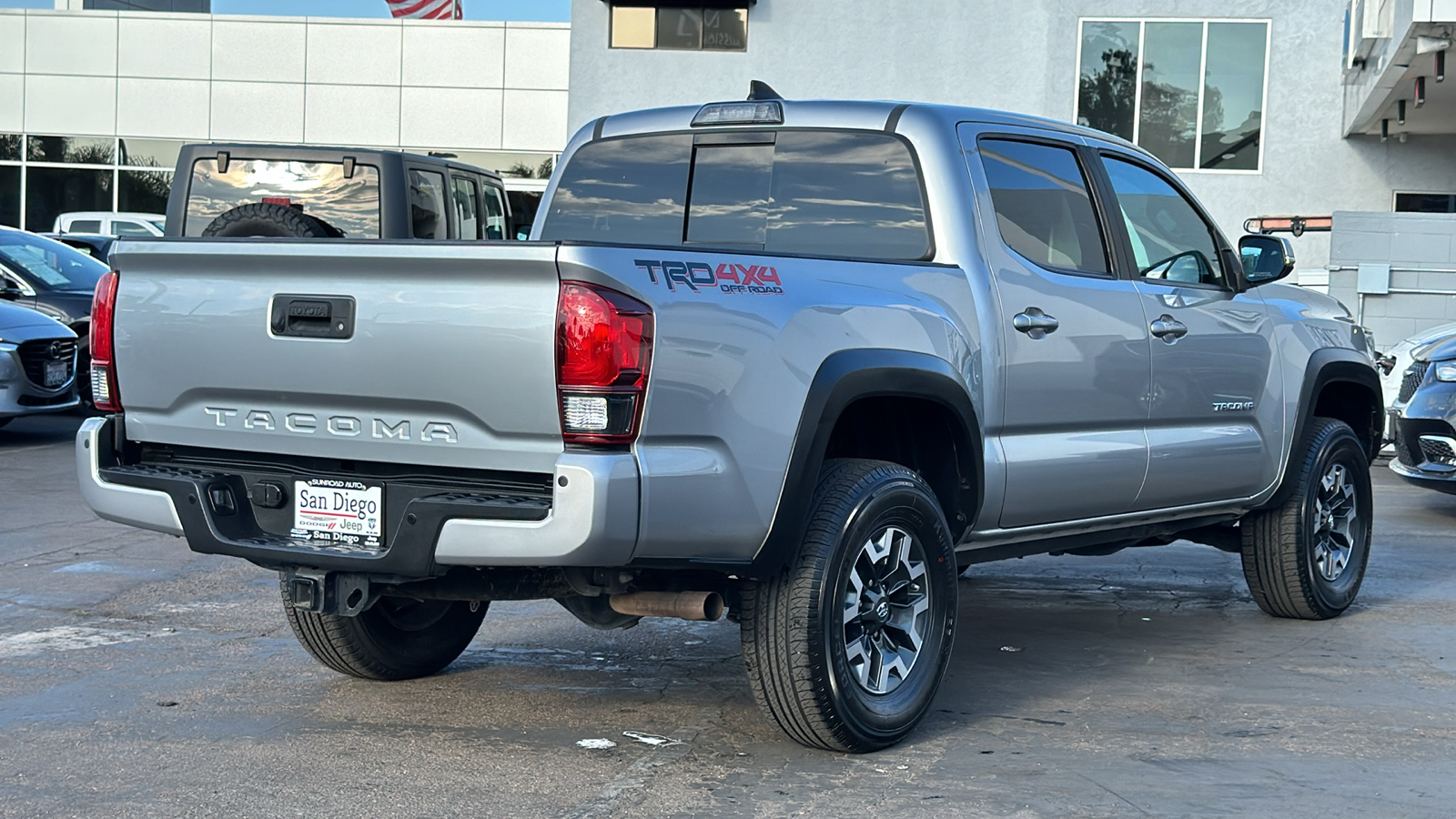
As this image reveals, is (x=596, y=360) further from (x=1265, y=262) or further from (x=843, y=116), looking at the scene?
(x=1265, y=262)

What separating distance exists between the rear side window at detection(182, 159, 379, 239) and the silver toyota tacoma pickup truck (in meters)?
5.61

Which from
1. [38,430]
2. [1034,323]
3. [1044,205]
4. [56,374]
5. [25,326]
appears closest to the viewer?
[1034,323]

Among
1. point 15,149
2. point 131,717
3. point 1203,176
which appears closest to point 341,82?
point 15,149

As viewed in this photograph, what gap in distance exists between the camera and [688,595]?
4508 mm

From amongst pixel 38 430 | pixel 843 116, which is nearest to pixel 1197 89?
pixel 38 430

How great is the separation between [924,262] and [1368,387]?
3.23 meters

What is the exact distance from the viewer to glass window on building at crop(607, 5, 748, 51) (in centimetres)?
2650

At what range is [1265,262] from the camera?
Answer: 661 cm

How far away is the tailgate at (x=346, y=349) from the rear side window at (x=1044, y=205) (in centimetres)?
201

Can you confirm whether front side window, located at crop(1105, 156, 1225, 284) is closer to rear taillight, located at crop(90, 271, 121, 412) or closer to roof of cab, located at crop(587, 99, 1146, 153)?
roof of cab, located at crop(587, 99, 1146, 153)

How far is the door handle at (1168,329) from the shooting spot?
5.95 metres

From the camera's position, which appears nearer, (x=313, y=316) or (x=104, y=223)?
(x=313, y=316)

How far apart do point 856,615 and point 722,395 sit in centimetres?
91

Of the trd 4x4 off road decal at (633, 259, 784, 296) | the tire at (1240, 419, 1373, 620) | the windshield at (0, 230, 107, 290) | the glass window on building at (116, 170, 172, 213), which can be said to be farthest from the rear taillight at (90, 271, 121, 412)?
the glass window on building at (116, 170, 172, 213)
